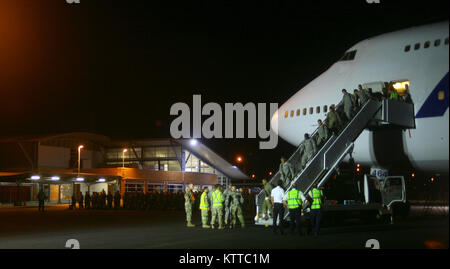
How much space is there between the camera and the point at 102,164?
58.6m

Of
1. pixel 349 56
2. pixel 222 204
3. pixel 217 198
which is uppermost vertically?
pixel 349 56

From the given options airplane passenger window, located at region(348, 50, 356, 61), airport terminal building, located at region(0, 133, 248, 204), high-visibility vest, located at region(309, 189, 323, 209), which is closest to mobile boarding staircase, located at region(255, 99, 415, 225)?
high-visibility vest, located at region(309, 189, 323, 209)

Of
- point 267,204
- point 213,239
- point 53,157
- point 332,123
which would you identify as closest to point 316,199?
point 267,204

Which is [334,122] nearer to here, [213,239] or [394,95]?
[394,95]

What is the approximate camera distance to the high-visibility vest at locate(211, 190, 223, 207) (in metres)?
16.3

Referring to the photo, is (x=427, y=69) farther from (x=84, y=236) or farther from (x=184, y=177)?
(x=184, y=177)

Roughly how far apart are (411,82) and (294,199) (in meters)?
6.66

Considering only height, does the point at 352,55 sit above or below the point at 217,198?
above

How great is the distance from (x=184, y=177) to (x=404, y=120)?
34981 mm

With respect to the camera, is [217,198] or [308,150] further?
[217,198]

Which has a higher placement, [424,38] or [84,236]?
[424,38]

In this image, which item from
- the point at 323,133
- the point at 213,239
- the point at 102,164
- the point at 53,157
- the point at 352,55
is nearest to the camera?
the point at 213,239

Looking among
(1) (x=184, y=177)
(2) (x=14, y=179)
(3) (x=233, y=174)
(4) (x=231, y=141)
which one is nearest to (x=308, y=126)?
(2) (x=14, y=179)
